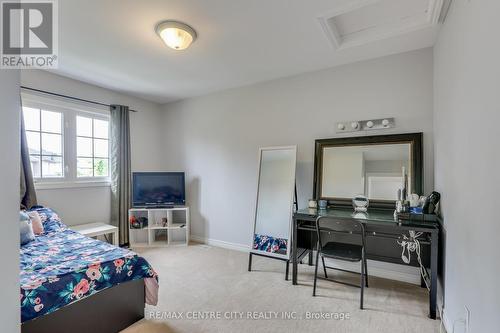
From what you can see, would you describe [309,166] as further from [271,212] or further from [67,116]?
[67,116]

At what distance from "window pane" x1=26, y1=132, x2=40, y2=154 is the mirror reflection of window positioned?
375cm

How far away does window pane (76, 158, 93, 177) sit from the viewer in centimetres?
360

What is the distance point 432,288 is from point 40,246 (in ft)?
11.7

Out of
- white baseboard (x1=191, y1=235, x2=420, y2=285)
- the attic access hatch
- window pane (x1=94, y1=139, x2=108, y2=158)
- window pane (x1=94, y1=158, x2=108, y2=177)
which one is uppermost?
the attic access hatch

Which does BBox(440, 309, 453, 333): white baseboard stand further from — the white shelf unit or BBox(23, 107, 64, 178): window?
BBox(23, 107, 64, 178): window

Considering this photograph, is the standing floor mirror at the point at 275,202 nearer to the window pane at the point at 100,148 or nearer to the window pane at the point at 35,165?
the window pane at the point at 100,148

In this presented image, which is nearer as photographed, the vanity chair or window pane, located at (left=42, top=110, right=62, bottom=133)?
the vanity chair

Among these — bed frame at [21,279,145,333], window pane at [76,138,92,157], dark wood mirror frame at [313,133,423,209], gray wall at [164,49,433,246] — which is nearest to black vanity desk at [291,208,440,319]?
dark wood mirror frame at [313,133,423,209]

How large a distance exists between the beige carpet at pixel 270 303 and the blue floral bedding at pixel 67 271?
0.47 metres

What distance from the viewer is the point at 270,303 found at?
2.26 metres

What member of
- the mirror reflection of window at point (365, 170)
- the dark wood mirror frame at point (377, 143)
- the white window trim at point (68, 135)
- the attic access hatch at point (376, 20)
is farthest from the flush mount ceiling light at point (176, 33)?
the white window trim at point (68, 135)

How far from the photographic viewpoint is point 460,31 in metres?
1.59

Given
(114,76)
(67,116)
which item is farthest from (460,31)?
(67,116)

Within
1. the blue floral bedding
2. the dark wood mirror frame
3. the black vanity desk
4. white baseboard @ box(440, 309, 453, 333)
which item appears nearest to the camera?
the blue floral bedding
